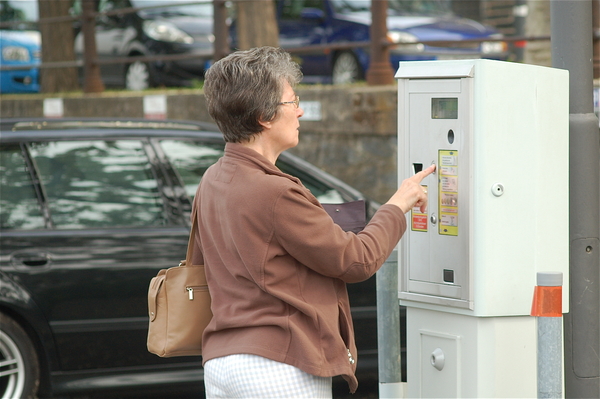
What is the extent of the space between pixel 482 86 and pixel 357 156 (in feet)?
16.1

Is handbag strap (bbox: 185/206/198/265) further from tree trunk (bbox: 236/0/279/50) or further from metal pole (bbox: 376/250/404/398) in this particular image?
tree trunk (bbox: 236/0/279/50)

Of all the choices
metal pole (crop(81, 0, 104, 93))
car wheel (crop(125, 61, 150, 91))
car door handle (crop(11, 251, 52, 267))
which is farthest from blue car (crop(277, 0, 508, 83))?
car door handle (crop(11, 251, 52, 267))

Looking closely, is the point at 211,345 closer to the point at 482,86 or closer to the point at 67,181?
the point at 482,86

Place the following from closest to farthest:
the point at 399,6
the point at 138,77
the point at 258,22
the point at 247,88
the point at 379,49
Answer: the point at 247,88
the point at 379,49
the point at 258,22
the point at 399,6
the point at 138,77

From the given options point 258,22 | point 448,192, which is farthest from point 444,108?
point 258,22

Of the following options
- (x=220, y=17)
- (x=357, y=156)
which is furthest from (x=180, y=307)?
(x=220, y=17)

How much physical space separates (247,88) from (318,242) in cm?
46

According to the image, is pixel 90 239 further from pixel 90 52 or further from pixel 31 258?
pixel 90 52

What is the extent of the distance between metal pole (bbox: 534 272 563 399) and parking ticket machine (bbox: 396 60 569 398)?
0.28 meters

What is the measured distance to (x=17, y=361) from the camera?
14.8 ft

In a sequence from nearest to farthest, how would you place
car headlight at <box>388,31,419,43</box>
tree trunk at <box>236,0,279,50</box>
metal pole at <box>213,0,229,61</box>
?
metal pole at <box>213,0,229,61</box> < tree trunk at <box>236,0,279,50</box> < car headlight at <box>388,31,419,43</box>

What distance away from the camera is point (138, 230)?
15.3 feet

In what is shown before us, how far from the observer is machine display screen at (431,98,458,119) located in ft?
9.29

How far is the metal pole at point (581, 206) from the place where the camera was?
307 cm
